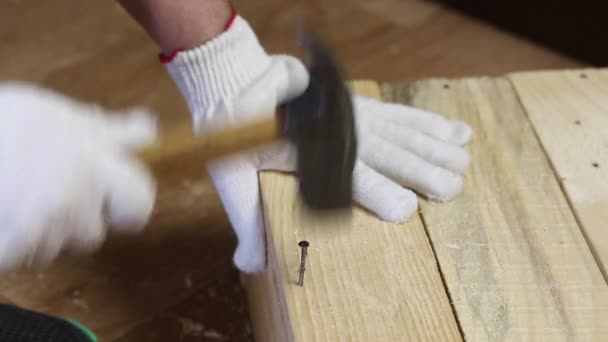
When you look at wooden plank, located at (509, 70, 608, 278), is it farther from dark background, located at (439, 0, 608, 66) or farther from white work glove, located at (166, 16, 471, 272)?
dark background, located at (439, 0, 608, 66)

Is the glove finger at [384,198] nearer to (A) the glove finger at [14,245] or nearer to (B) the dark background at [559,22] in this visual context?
(A) the glove finger at [14,245]

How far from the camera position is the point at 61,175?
1.86ft

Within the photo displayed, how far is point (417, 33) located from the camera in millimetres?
1611

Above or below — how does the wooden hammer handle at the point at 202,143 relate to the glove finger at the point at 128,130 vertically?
below

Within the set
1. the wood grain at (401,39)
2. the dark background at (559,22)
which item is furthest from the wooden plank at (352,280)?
the dark background at (559,22)

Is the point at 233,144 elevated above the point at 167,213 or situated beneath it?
elevated above

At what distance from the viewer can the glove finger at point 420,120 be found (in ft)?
2.74

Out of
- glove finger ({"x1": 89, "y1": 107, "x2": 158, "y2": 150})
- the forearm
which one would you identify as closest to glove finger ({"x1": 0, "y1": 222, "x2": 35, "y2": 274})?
glove finger ({"x1": 89, "y1": 107, "x2": 158, "y2": 150})

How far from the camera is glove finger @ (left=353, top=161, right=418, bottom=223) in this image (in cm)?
74

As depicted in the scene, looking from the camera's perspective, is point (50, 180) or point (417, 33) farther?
point (417, 33)

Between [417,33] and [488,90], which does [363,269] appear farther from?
[417,33]

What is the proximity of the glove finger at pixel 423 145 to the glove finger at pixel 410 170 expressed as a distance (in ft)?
0.04

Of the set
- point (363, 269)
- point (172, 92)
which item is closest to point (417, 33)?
point (172, 92)

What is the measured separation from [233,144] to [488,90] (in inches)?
16.3
